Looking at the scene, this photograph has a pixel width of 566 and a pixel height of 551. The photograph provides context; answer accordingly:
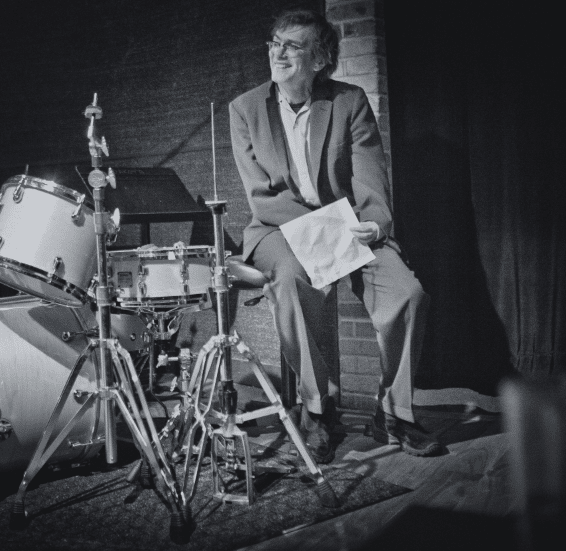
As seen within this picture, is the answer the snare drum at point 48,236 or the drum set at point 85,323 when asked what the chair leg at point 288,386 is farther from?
the snare drum at point 48,236

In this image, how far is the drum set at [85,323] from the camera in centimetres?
234

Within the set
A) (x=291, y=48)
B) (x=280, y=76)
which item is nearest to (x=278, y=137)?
(x=280, y=76)

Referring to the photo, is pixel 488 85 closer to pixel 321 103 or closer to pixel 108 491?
pixel 321 103

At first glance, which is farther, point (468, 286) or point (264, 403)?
point (264, 403)

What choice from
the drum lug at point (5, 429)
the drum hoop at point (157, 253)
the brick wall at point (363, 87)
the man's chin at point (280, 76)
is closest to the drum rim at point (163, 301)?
the drum hoop at point (157, 253)

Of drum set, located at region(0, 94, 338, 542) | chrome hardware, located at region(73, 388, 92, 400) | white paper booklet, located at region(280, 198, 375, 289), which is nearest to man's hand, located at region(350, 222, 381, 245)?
white paper booklet, located at region(280, 198, 375, 289)

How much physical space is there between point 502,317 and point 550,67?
43.0 inches

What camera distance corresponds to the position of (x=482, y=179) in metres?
3.34

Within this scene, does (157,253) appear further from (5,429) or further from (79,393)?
(5,429)

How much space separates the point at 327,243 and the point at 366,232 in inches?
6.1

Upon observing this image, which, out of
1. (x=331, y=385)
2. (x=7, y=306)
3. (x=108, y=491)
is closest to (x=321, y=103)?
(x=331, y=385)

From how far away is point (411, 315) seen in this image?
9.25 ft

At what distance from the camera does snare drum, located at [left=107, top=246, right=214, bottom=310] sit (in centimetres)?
256

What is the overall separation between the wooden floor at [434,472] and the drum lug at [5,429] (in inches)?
38.0
